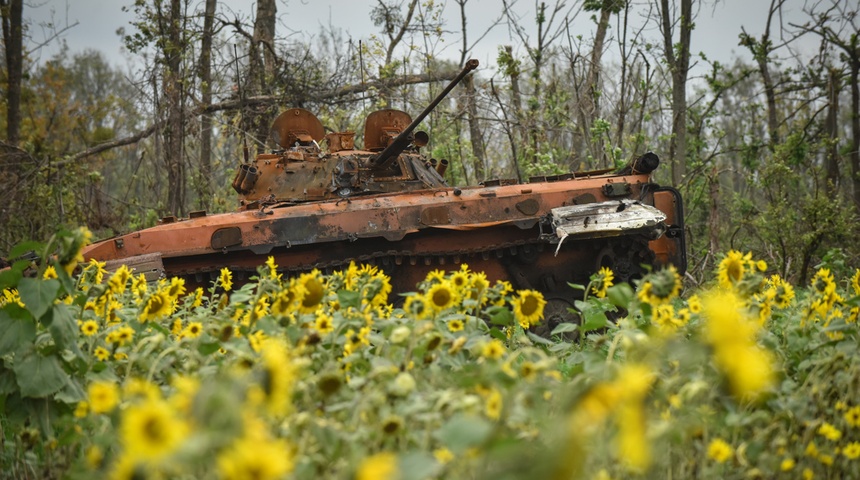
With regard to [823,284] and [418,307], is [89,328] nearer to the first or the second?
[418,307]

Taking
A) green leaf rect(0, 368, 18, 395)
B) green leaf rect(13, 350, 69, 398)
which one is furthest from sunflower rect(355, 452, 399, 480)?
green leaf rect(0, 368, 18, 395)

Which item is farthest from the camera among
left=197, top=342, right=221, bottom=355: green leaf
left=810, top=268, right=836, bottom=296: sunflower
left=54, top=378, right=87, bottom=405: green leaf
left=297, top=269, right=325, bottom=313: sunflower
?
left=810, top=268, right=836, bottom=296: sunflower

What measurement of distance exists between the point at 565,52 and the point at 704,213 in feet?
13.3

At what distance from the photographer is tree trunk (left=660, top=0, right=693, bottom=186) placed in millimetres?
14938

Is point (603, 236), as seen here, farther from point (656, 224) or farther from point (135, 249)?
point (135, 249)

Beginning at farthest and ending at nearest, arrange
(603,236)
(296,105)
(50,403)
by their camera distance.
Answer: (296,105) → (603,236) → (50,403)

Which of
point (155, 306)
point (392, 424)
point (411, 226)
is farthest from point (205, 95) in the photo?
point (392, 424)

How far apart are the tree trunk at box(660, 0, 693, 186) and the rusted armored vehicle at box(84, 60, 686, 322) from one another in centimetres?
563

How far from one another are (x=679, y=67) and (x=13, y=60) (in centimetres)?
1041

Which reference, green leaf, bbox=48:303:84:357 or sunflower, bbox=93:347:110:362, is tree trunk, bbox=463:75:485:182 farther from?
green leaf, bbox=48:303:84:357

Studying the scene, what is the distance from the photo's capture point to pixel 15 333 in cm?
329

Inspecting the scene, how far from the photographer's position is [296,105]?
53.2 ft

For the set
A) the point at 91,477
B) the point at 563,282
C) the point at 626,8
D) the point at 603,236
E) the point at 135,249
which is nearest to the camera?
the point at 91,477

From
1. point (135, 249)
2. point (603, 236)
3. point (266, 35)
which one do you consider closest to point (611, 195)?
point (603, 236)
